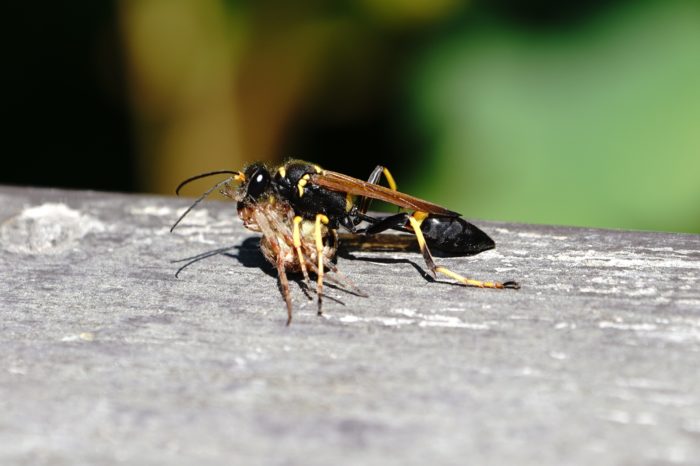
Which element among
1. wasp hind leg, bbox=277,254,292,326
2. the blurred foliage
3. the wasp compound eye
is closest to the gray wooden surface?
wasp hind leg, bbox=277,254,292,326

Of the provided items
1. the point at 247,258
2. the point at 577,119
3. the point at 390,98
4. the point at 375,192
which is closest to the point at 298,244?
the point at 247,258

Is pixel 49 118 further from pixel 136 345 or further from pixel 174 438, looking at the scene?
pixel 174 438

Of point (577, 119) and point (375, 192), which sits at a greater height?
point (577, 119)

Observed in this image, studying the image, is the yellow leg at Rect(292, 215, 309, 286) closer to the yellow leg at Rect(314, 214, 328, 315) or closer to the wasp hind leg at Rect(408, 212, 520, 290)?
the yellow leg at Rect(314, 214, 328, 315)

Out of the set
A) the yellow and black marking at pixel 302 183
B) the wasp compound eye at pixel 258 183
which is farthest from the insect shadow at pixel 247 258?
the yellow and black marking at pixel 302 183

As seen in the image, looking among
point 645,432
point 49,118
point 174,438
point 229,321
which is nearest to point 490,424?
point 645,432

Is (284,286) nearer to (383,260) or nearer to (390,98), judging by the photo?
(383,260)
